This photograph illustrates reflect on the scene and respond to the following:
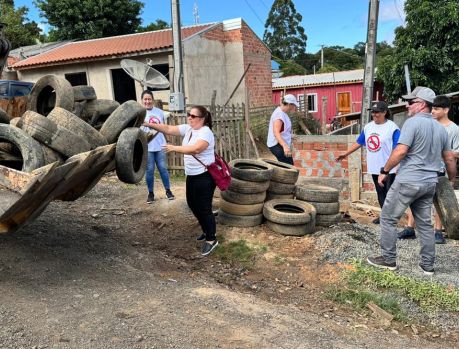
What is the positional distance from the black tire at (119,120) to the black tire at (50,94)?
1.28 ft

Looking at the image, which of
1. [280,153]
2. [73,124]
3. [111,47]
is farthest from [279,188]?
[111,47]

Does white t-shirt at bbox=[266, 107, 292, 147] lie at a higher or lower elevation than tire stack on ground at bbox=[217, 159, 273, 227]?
higher

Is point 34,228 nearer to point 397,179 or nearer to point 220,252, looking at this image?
point 220,252

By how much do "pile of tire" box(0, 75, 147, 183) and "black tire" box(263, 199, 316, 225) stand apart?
1.84m

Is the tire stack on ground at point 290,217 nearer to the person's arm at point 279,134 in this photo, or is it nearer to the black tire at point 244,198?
the black tire at point 244,198

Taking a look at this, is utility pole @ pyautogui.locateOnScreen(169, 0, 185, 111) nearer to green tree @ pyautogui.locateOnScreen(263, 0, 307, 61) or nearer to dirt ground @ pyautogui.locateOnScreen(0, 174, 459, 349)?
dirt ground @ pyautogui.locateOnScreen(0, 174, 459, 349)

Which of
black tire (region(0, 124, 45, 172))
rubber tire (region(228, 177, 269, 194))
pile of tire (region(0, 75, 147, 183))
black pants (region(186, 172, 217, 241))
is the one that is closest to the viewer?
black tire (region(0, 124, 45, 172))

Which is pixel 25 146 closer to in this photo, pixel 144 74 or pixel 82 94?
pixel 82 94

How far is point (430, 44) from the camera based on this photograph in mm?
17250

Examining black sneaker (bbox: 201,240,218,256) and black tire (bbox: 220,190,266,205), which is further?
black tire (bbox: 220,190,266,205)

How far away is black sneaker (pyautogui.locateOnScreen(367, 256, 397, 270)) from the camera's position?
4586 millimetres

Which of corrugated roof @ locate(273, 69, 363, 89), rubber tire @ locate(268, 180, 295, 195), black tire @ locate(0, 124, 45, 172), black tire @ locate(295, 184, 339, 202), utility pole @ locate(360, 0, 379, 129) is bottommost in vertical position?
black tire @ locate(295, 184, 339, 202)

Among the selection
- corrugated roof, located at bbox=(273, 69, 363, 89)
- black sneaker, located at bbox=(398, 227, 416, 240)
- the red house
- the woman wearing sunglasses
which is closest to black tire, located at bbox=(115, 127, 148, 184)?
A: the woman wearing sunglasses

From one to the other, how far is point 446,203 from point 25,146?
4.38 metres
